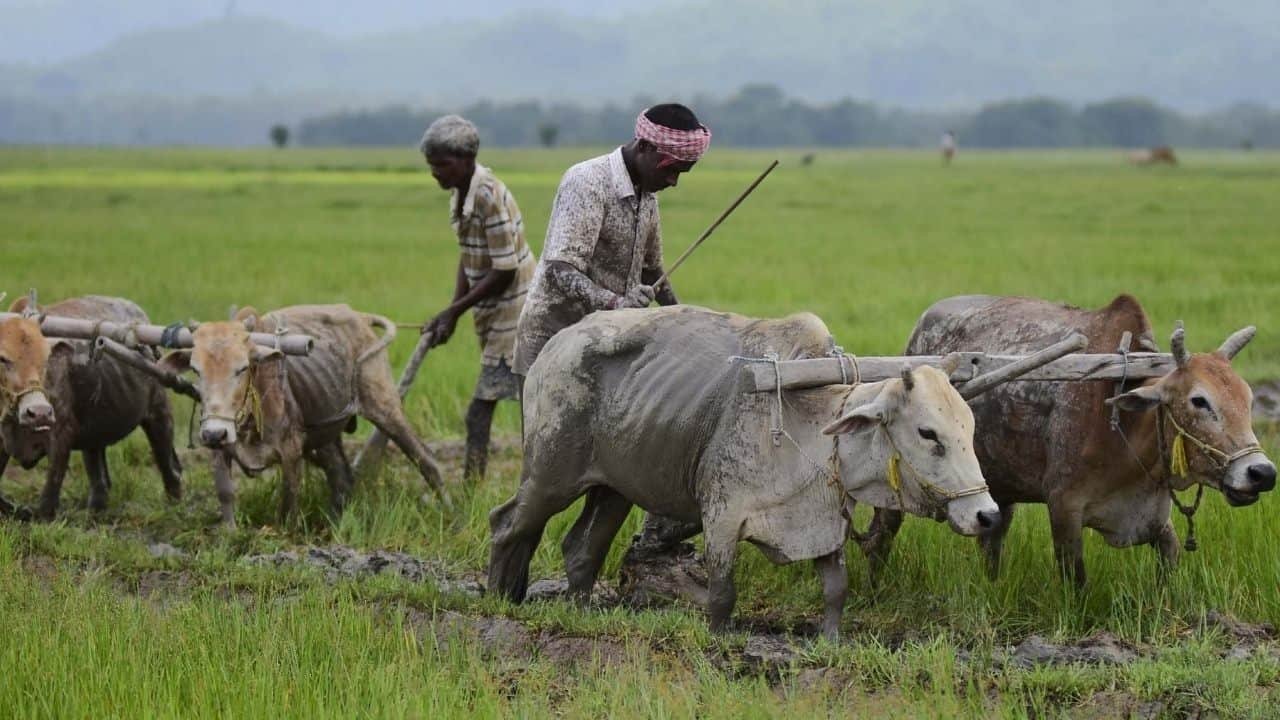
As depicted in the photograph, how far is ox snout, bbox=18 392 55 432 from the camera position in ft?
22.9

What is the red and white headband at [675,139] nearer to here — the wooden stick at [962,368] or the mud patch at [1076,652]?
the wooden stick at [962,368]

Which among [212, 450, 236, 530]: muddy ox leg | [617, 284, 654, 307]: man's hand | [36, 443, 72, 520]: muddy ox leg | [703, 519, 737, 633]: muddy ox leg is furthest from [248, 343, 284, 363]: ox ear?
[703, 519, 737, 633]: muddy ox leg

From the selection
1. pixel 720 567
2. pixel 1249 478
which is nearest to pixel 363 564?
pixel 720 567

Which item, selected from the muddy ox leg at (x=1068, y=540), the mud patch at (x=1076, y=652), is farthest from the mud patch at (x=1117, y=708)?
the muddy ox leg at (x=1068, y=540)

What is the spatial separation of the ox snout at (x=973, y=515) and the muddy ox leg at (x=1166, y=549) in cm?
157

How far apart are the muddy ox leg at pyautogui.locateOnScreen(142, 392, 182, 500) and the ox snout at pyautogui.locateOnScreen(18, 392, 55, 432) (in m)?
1.24

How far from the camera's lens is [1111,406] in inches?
224

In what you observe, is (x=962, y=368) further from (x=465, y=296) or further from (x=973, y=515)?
(x=465, y=296)

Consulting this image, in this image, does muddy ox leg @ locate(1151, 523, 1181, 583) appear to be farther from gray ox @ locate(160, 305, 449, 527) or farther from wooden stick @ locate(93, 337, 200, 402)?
wooden stick @ locate(93, 337, 200, 402)

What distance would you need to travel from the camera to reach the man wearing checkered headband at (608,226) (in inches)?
225

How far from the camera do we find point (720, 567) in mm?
5113

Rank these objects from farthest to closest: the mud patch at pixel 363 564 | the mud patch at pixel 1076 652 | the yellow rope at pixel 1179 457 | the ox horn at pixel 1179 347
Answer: the mud patch at pixel 363 564 < the yellow rope at pixel 1179 457 < the ox horn at pixel 1179 347 < the mud patch at pixel 1076 652

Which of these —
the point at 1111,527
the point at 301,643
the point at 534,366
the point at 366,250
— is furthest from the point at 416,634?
the point at 366,250

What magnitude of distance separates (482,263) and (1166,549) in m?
3.51
